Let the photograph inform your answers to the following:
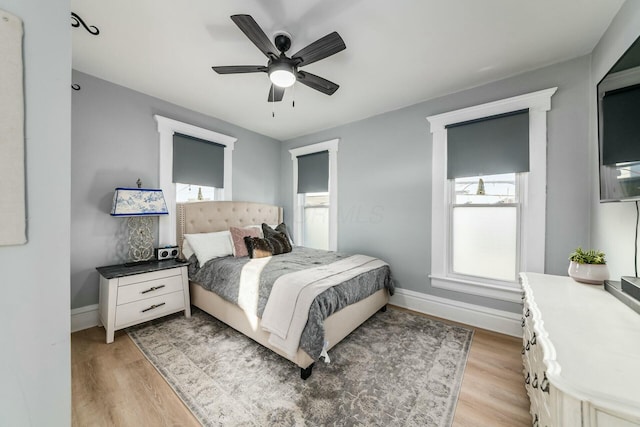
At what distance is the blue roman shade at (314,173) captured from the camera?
3.93 meters

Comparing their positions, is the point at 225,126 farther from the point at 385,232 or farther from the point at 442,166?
the point at 442,166

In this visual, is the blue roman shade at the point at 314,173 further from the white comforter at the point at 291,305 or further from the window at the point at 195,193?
the white comforter at the point at 291,305

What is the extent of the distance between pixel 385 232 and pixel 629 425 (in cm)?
269

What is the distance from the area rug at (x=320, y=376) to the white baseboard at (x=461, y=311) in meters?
0.21

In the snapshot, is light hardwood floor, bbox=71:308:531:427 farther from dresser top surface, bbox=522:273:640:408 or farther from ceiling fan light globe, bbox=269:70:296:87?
ceiling fan light globe, bbox=269:70:296:87

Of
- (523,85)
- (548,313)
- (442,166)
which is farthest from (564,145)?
(548,313)

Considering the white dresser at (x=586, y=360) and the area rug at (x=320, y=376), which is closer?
the white dresser at (x=586, y=360)

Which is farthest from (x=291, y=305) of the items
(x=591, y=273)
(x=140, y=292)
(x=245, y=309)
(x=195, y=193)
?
(x=195, y=193)

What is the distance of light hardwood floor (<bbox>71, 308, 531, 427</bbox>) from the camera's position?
1.44 meters

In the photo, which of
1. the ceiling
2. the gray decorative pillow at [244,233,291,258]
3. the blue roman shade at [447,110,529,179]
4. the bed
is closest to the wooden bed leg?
the bed

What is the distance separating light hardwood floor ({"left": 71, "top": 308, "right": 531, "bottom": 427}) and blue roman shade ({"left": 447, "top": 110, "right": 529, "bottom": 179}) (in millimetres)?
1786

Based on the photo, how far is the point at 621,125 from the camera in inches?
52.7

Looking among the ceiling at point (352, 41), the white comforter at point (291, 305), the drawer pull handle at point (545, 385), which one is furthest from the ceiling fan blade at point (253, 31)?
the drawer pull handle at point (545, 385)
